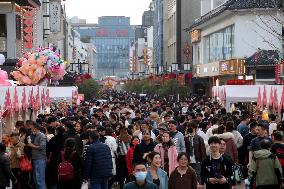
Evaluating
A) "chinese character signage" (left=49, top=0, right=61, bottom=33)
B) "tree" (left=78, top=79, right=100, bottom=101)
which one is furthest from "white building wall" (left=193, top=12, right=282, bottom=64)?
"chinese character signage" (left=49, top=0, right=61, bottom=33)

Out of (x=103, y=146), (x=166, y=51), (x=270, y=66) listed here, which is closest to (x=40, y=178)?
(x=103, y=146)

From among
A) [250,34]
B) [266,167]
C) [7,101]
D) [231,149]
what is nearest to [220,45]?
[250,34]

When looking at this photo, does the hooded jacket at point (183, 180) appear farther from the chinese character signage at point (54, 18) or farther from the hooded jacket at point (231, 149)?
the chinese character signage at point (54, 18)

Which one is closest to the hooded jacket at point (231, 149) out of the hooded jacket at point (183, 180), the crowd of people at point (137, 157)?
the crowd of people at point (137, 157)

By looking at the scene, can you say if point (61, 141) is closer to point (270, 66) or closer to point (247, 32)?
point (270, 66)

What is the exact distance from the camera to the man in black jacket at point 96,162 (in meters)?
14.0

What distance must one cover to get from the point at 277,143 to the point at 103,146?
309cm

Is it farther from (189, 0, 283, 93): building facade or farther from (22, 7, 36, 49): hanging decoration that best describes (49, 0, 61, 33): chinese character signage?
(22, 7, 36, 49): hanging decoration

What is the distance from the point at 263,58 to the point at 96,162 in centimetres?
3533

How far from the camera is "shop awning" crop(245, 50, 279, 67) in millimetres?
47422

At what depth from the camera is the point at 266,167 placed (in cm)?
1226

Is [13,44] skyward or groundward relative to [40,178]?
skyward

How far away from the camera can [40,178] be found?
15688 millimetres

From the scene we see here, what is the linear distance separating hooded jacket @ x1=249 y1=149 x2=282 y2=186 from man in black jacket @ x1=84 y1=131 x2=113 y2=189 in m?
2.99
